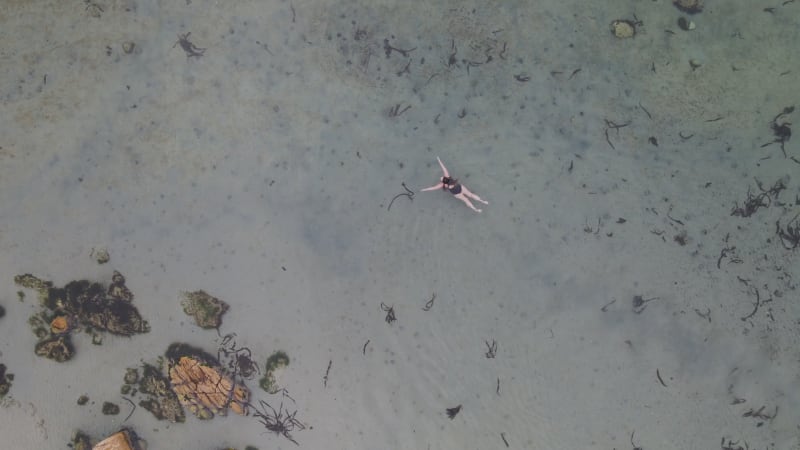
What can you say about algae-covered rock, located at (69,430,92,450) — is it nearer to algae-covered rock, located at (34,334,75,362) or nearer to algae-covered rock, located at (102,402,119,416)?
algae-covered rock, located at (102,402,119,416)

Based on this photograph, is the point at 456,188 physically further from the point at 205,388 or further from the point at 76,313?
the point at 76,313

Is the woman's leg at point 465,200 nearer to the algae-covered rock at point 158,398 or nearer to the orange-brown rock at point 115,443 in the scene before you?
the algae-covered rock at point 158,398

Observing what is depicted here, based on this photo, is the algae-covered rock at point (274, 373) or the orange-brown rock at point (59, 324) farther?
the orange-brown rock at point (59, 324)

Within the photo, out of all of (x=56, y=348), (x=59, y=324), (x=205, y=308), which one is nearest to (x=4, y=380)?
(x=56, y=348)

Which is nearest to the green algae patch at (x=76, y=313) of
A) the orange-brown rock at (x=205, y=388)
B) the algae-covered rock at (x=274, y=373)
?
the orange-brown rock at (x=205, y=388)

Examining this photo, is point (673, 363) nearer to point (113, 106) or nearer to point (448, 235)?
point (448, 235)

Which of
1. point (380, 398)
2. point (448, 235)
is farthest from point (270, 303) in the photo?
point (448, 235)
